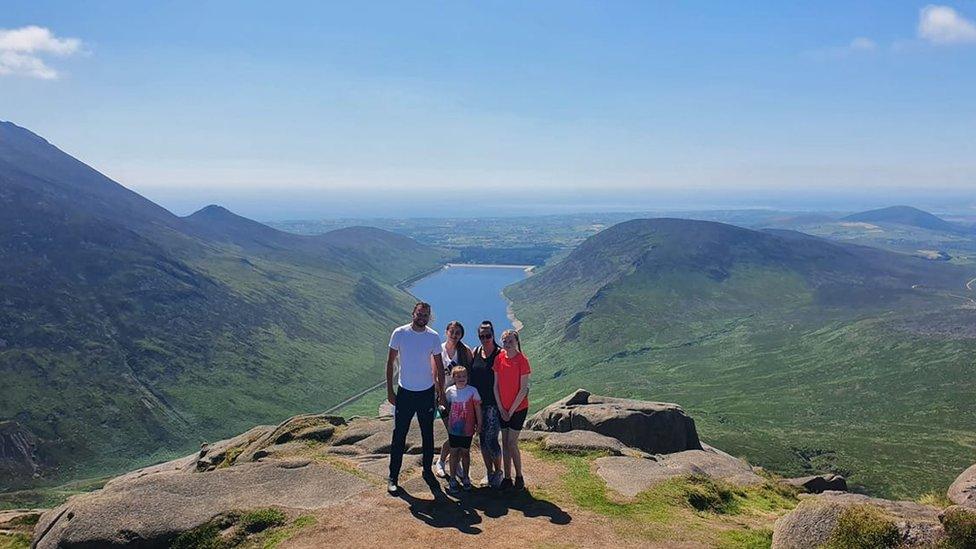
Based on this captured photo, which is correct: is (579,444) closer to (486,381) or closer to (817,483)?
(486,381)

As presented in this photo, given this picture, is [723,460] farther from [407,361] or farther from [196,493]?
[196,493]

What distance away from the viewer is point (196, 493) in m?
23.3

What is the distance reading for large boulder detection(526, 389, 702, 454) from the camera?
43312mm

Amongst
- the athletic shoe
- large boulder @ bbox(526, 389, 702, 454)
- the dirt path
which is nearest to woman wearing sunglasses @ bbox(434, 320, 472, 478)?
the athletic shoe

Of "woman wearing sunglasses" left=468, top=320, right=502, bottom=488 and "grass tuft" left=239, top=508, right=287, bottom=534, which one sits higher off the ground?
"woman wearing sunglasses" left=468, top=320, right=502, bottom=488

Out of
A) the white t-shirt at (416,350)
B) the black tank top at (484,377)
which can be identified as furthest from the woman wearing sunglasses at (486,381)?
the white t-shirt at (416,350)

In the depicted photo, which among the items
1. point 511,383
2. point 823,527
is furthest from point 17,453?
point 823,527

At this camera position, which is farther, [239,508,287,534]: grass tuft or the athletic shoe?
the athletic shoe

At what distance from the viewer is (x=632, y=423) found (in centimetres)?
4369

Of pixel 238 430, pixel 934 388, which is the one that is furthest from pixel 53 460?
pixel 934 388

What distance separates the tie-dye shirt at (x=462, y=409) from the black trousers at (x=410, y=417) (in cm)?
83

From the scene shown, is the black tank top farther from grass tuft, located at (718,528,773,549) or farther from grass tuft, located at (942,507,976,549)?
grass tuft, located at (942,507,976,549)

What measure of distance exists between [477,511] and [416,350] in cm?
610

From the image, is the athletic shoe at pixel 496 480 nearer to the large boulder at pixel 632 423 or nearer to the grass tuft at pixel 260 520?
the grass tuft at pixel 260 520
